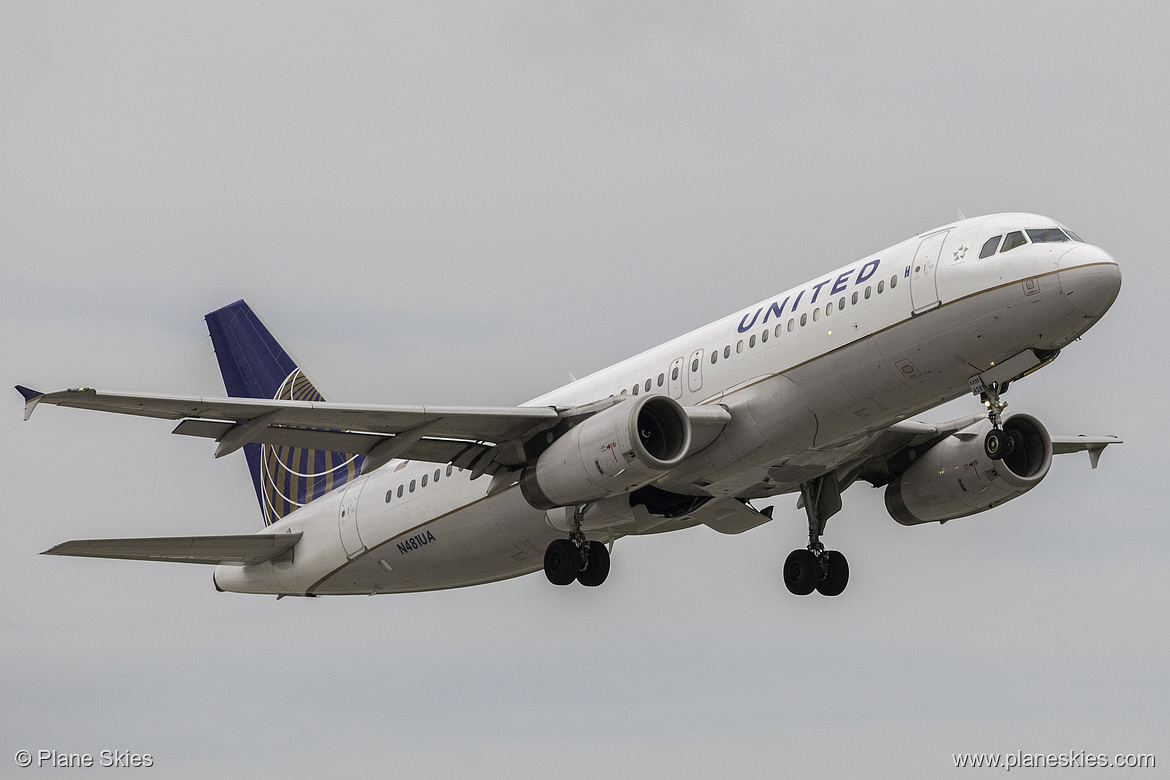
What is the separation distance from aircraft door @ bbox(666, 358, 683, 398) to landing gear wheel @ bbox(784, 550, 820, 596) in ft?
18.8

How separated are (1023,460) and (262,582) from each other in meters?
17.2

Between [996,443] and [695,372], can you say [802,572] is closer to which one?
[695,372]

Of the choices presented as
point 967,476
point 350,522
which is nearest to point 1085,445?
point 967,476

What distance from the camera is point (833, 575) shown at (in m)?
34.2

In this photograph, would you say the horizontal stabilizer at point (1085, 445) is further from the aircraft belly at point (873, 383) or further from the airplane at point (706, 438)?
the aircraft belly at point (873, 383)

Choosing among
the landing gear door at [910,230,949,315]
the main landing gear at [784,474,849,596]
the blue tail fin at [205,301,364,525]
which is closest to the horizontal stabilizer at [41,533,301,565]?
the blue tail fin at [205,301,364,525]

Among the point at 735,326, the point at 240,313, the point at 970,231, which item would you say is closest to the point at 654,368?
the point at 735,326

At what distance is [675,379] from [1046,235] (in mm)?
7537

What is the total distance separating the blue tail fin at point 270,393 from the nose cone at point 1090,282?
1753 cm

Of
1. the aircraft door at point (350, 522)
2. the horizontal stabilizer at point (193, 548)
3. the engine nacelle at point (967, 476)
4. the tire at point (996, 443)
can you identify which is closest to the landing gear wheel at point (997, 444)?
the tire at point (996, 443)

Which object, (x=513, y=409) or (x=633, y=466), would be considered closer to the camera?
(x=633, y=466)

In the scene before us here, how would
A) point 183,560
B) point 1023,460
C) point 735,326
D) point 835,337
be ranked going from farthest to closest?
point 183,560, point 1023,460, point 735,326, point 835,337

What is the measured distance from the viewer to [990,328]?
26.8m

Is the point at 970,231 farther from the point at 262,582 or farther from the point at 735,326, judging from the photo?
the point at 262,582
